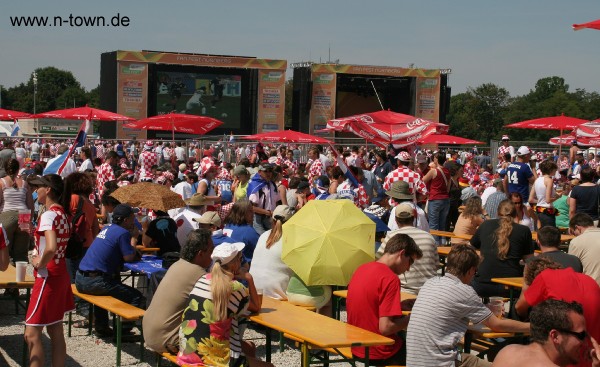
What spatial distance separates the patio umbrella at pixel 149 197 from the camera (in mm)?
9148

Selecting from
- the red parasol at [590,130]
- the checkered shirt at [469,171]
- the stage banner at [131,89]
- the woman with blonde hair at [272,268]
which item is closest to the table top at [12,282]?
the woman with blonde hair at [272,268]

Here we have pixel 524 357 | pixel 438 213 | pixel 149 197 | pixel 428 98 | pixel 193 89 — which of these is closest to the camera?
pixel 524 357

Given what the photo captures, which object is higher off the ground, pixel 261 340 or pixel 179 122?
pixel 179 122

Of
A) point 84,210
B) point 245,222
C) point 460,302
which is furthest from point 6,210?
point 460,302

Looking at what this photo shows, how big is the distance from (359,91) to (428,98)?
3.87 meters

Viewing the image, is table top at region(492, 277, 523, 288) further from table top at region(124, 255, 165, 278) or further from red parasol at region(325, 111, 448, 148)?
red parasol at region(325, 111, 448, 148)

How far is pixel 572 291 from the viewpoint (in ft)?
17.4

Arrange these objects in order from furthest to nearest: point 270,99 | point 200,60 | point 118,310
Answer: point 270,99 < point 200,60 < point 118,310

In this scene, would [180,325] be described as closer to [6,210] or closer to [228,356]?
[228,356]

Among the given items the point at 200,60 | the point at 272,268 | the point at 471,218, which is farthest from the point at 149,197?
the point at 200,60

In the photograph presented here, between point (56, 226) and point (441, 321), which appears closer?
point (441, 321)

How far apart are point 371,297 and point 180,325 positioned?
1.26 meters

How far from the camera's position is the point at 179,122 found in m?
20.1

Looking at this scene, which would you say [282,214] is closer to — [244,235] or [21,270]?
[244,235]
